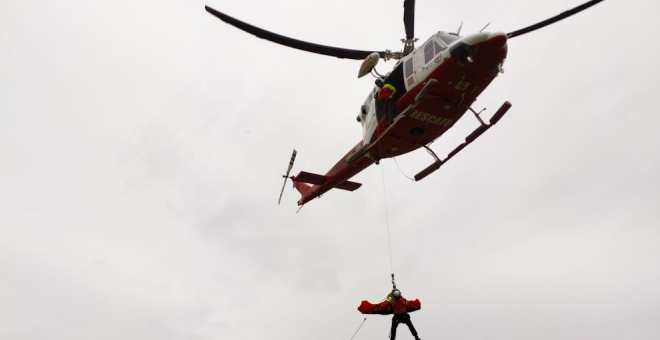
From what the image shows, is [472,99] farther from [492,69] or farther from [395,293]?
[395,293]

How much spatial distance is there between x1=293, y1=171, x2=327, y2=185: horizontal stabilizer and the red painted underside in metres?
2.28

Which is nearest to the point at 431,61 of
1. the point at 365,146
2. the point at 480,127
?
the point at 480,127

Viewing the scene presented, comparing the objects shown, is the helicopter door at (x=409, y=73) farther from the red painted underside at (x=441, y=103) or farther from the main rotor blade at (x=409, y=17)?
the main rotor blade at (x=409, y=17)

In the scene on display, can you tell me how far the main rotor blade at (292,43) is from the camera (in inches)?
567

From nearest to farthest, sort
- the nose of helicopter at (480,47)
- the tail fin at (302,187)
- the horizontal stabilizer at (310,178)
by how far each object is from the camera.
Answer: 1. the nose of helicopter at (480,47)
2. the horizontal stabilizer at (310,178)
3. the tail fin at (302,187)

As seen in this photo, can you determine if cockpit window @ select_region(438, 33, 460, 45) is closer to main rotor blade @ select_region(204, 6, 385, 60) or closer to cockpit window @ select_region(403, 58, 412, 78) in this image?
cockpit window @ select_region(403, 58, 412, 78)

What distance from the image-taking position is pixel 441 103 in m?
14.5

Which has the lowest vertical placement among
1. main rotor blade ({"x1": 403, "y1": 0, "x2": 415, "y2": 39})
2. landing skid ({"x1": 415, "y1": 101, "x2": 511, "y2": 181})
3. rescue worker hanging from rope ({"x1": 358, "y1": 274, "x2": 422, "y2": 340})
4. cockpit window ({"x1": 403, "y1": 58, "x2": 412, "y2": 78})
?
rescue worker hanging from rope ({"x1": 358, "y1": 274, "x2": 422, "y2": 340})

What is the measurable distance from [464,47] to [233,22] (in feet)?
20.9

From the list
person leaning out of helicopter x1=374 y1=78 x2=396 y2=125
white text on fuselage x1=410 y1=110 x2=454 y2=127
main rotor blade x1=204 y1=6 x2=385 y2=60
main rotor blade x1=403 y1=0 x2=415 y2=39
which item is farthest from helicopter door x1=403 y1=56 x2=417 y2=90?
main rotor blade x1=204 y1=6 x2=385 y2=60

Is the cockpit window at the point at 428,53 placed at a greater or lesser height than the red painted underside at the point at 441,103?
greater

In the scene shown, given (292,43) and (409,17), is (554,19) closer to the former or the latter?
(409,17)

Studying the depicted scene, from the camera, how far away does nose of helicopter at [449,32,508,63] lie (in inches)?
509

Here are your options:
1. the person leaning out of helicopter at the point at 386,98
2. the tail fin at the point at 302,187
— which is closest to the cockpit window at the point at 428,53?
the person leaning out of helicopter at the point at 386,98
